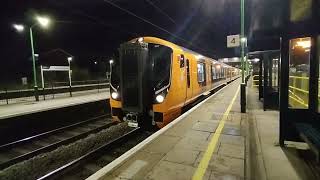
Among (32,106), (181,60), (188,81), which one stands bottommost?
(32,106)

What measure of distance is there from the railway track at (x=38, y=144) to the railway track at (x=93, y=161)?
174 centimetres

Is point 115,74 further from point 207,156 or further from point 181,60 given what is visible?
point 207,156

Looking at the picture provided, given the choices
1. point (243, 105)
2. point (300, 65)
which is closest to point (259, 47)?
point (243, 105)

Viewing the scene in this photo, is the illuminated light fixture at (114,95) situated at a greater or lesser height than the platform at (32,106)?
greater

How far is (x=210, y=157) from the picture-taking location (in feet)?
14.9

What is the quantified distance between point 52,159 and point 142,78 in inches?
130

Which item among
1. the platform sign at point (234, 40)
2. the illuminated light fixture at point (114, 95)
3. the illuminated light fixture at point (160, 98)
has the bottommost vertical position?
the illuminated light fixture at point (160, 98)

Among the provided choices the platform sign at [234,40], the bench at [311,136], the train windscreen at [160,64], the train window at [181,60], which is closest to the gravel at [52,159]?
the train windscreen at [160,64]

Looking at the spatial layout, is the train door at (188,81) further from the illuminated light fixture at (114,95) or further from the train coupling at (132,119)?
the illuminated light fixture at (114,95)

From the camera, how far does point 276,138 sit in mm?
5797

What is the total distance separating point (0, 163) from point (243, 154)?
225 inches

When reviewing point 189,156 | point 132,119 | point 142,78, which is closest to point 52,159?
point 132,119

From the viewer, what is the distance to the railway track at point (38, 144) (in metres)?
6.27

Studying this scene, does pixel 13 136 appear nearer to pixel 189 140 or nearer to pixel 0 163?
pixel 0 163
